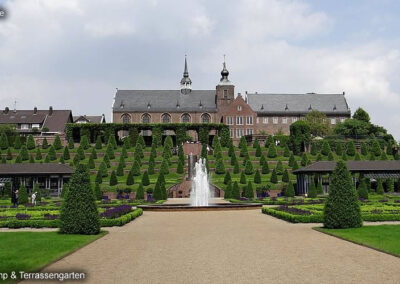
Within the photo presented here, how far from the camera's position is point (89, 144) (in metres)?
79.8

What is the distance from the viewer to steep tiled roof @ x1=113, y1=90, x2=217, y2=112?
341 feet

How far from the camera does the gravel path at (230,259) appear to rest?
35.5 ft

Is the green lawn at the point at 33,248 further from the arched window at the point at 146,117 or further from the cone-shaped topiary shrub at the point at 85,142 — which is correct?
the arched window at the point at 146,117

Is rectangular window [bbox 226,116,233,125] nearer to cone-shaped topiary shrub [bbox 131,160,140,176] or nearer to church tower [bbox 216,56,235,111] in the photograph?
church tower [bbox 216,56,235,111]

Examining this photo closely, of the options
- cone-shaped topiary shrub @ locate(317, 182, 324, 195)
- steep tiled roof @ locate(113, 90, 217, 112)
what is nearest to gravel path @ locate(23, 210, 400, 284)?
cone-shaped topiary shrub @ locate(317, 182, 324, 195)

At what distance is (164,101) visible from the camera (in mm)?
105625

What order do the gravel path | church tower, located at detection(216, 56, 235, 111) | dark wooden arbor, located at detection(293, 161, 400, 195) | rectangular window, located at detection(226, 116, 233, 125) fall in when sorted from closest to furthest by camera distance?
1. the gravel path
2. dark wooden arbor, located at detection(293, 161, 400, 195)
3. rectangular window, located at detection(226, 116, 233, 125)
4. church tower, located at detection(216, 56, 235, 111)

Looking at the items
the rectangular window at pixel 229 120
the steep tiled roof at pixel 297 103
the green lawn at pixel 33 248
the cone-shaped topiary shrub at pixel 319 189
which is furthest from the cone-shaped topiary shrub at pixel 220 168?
the green lawn at pixel 33 248

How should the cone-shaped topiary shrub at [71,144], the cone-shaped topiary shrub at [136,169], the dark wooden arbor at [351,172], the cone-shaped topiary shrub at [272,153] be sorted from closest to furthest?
the dark wooden arbor at [351,172]
the cone-shaped topiary shrub at [136,169]
the cone-shaped topiary shrub at [272,153]
the cone-shaped topiary shrub at [71,144]

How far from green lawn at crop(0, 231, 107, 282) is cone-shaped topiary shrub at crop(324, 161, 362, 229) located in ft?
29.1

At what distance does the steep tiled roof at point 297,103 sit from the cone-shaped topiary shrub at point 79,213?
3526 inches

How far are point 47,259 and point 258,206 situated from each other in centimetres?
2377

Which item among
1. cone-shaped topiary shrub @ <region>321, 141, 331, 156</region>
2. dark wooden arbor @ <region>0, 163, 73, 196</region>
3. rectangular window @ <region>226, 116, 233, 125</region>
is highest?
rectangular window @ <region>226, 116, 233, 125</region>

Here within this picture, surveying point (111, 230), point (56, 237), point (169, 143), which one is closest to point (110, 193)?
point (169, 143)
